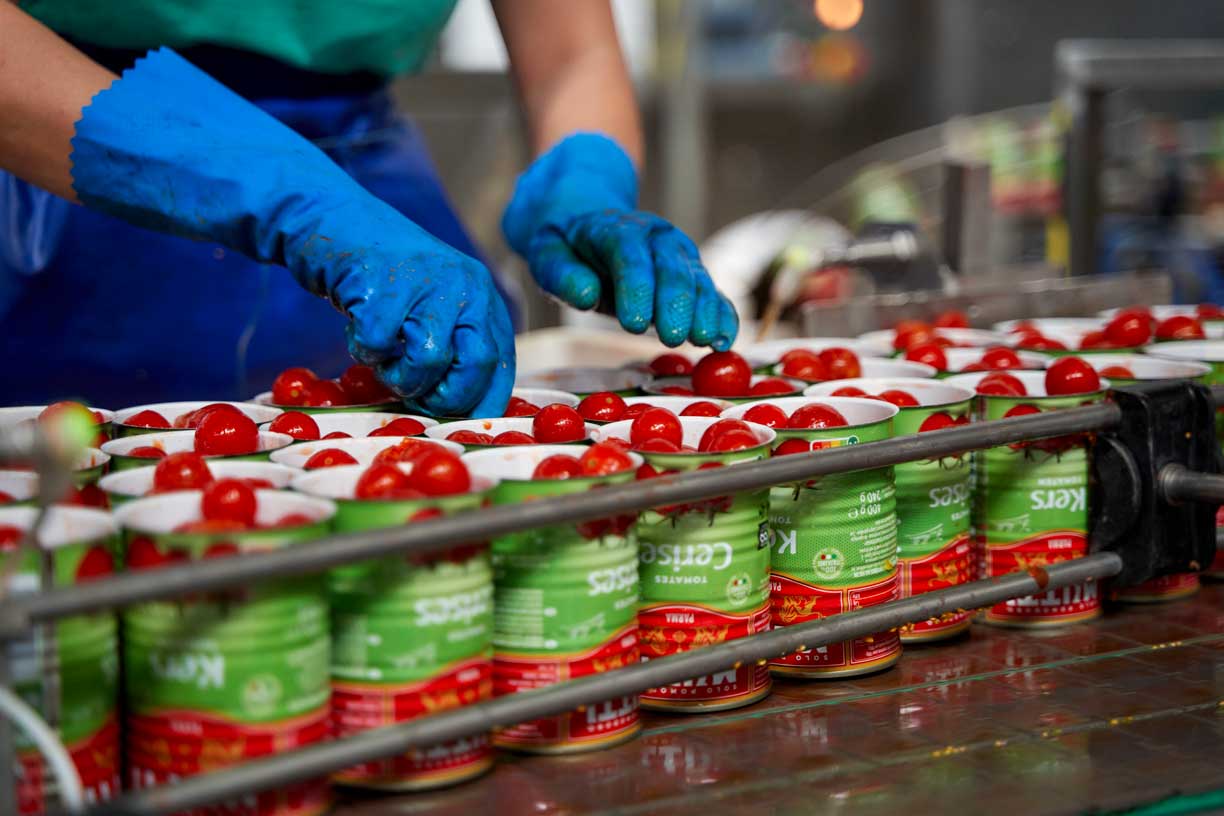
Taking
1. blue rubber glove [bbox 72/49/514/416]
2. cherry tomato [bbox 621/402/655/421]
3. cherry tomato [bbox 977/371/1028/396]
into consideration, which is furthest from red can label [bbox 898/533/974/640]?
blue rubber glove [bbox 72/49/514/416]

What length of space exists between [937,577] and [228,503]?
803mm

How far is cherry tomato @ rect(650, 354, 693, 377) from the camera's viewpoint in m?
1.97

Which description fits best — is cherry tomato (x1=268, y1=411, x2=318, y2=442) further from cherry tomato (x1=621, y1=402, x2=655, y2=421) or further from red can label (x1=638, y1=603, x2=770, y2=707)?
red can label (x1=638, y1=603, x2=770, y2=707)

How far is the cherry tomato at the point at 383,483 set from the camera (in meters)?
1.17

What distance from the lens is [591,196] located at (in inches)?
88.7

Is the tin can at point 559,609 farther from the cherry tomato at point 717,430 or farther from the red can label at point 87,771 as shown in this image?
the red can label at point 87,771

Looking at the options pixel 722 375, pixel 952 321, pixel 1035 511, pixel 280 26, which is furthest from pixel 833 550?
pixel 280 26

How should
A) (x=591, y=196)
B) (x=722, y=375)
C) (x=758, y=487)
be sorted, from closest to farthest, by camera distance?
1. (x=758, y=487)
2. (x=722, y=375)
3. (x=591, y=196)

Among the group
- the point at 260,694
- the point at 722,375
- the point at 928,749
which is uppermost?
the point at 722,375

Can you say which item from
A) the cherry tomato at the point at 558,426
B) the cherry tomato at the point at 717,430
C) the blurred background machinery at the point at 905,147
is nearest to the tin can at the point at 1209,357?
the blurred background machinery at the point at 905,147

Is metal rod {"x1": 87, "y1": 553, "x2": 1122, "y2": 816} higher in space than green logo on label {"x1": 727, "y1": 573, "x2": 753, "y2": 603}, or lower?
lower

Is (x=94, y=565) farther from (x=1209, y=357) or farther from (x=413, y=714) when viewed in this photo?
(x=1209, y=357)

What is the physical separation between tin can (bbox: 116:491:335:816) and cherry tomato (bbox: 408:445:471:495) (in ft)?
0.40

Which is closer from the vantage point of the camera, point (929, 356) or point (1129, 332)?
point (929, 356)
